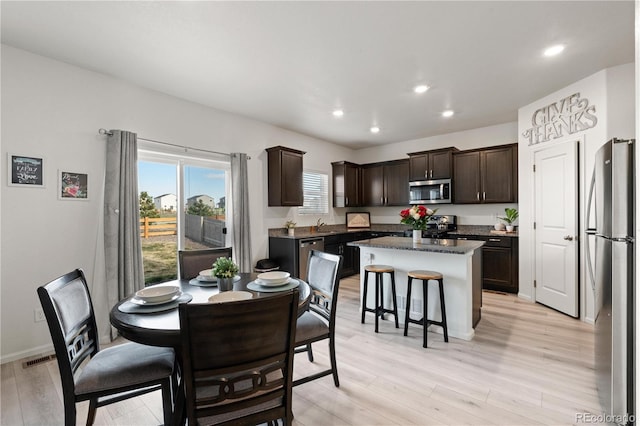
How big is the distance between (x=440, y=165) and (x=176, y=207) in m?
4.59

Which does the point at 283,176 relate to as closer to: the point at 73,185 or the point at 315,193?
the point at 315,193

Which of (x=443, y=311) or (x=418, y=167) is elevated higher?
(x=418, y=167)

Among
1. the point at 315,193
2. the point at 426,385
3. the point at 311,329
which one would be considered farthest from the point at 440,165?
the point at 311,329

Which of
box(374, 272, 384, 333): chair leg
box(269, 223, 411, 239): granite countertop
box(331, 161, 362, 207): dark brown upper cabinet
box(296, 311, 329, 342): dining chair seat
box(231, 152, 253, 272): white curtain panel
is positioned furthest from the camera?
box(331, 161, 362, 207): dark brown upper cabinet

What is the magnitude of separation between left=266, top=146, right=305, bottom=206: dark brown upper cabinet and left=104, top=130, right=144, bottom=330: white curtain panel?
6.74ft

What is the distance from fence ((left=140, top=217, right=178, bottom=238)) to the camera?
349cm

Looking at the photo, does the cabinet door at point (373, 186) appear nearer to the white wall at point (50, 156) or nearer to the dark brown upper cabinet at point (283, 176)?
the dark brown upper cabinet at point (283, 176)

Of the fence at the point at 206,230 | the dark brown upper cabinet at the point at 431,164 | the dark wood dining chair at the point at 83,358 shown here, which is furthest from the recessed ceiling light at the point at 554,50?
the fence at the point at 206,230

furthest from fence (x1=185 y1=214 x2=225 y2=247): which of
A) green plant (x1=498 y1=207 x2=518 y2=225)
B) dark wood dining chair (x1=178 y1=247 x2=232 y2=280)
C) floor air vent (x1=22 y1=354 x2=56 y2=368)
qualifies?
green plant (x1=498 y1=207 x2=518 y2=225)

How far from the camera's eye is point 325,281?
7.52ft

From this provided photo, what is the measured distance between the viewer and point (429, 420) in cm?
180

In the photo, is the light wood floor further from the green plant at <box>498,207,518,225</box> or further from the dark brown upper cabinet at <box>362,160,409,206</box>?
the dark brown upper cabinet at <box>362,160,409,206</box>

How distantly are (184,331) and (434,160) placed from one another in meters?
5.39

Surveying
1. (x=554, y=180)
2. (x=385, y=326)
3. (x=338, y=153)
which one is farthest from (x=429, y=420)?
(x=338, y=153)
